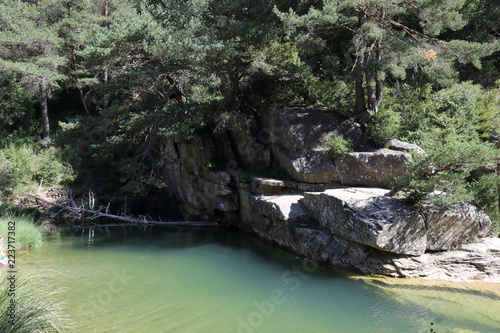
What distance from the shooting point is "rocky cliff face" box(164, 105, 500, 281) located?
7.54m

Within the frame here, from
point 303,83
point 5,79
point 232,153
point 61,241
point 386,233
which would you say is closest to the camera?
point 386,233

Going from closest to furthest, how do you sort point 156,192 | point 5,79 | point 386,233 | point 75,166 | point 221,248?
point 386,233 < point 221,248 < point 156,192 < point 75,166 < point 5,79

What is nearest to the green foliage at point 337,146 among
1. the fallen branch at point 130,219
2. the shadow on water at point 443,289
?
the shadow on water at point 443,289

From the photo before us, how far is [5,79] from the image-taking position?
19.8 metres

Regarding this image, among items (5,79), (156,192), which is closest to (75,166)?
(156,192)

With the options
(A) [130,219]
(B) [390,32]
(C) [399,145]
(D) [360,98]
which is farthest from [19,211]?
(B) [390,32]

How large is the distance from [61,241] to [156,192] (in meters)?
6.14

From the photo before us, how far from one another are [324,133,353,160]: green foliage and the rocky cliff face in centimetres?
19

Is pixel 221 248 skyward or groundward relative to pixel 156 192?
groundward

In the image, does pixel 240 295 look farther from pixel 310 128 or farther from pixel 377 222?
pixel 310 128

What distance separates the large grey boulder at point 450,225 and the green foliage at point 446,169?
1.11ft

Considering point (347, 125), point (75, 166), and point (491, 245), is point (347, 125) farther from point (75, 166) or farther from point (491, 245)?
point (75, 166)

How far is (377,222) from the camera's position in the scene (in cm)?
747

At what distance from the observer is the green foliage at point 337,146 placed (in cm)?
1012
